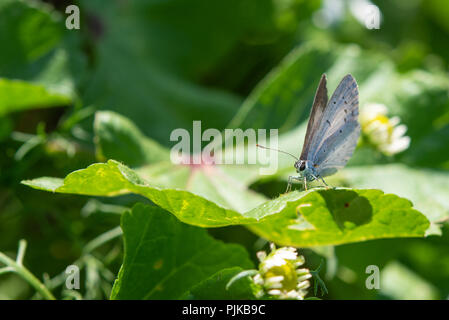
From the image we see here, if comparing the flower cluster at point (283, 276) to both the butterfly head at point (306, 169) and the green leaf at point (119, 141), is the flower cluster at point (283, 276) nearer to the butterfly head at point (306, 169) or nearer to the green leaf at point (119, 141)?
the butterfly head at point (306, 169)

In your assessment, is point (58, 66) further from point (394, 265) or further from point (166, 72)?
point (394, 265)

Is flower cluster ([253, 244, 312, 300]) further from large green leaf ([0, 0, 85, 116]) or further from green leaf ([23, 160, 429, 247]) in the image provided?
large green leaf ([0, 0, 85, 116])

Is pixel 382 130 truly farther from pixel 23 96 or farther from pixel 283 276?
pixel 23 96

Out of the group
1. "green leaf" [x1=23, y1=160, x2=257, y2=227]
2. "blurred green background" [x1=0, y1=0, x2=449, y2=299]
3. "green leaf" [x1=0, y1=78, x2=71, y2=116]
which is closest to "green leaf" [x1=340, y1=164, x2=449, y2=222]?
"blurred green background" [x1=0, y1=0, x2=449, y2=299]

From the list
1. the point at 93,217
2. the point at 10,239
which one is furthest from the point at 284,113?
the point at 10,239

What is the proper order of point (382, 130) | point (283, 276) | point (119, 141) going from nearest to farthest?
point (283, 276) → point (119, 141) → point (382, 130)

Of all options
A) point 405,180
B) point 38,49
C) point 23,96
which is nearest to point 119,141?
point 23,96
